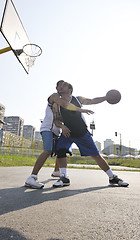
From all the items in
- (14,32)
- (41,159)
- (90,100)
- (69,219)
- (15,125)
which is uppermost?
Answer: (15,125)

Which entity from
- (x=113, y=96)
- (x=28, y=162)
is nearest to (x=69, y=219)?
(x=113, y=96)

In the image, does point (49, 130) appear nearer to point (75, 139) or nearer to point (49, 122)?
point (49, 122)

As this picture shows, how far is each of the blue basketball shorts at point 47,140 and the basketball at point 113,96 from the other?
124cm

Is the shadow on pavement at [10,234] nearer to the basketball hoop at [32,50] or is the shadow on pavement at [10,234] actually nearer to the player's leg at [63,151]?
the player's leg at [63,151]

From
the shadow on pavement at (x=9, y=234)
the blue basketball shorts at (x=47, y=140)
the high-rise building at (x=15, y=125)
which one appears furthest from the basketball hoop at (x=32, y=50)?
the high-rise building at (x=15, y=125)

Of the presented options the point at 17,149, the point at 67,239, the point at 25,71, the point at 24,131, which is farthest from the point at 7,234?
the point at 24,131

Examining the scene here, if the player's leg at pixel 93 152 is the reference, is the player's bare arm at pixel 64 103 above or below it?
above

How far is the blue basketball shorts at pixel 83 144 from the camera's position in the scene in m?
3.16

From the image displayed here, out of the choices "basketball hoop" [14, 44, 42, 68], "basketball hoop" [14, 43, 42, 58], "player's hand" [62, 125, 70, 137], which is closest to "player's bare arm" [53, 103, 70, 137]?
"player's hand" [62, 125, 70, 137]

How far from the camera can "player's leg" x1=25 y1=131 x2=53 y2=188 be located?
2.66 metres

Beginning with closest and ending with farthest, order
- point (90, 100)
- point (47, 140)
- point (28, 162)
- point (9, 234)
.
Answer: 1. point (9, 234)
2. point (47, 140)
3. point (90, 100)
4. point (28, 162)

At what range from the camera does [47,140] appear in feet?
9.95

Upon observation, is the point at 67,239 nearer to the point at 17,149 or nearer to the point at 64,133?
the point at 64,133

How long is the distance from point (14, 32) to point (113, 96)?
15.4ft
